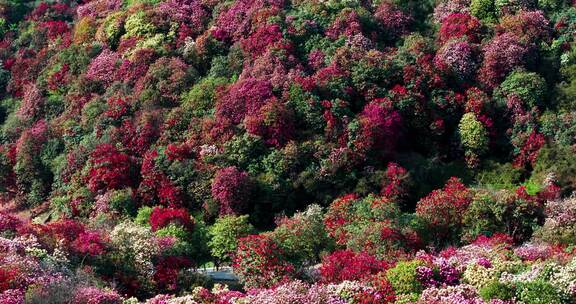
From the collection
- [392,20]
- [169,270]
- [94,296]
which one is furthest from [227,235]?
[392,20]

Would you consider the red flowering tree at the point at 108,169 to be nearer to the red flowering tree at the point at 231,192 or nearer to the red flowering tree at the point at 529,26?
the red flowering tree at the point at 231,192

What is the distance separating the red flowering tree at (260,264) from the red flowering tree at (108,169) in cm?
1385

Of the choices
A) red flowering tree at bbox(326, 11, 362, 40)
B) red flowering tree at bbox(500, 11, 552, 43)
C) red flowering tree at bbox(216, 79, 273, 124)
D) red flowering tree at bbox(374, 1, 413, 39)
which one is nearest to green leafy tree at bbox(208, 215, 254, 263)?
red flowering tree at bbox(216, 79, 273, 124)

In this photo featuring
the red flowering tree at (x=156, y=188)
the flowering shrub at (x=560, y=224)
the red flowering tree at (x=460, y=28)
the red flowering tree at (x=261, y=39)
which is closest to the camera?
the flowering shrub at (x=560, y=224)

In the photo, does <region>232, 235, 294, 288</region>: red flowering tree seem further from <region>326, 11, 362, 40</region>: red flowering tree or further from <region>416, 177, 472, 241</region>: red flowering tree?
<region>326, 11, 362, 40</region>: red flowering tree

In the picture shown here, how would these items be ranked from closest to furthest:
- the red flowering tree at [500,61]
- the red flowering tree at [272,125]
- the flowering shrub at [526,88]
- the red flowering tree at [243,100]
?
the red flowering tree at [272,125]
the red flowering tree at [243,100]
the flowering shrub at [526,88]
the red flowering tree at [500,61]

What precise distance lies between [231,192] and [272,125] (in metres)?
5.13

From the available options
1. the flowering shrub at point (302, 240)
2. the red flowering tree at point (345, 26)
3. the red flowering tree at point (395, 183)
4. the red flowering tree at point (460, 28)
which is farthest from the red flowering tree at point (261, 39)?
the flowering shrub at point (302, 240)

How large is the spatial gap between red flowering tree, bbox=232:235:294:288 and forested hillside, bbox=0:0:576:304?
0.09 m

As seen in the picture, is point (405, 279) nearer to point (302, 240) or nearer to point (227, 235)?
point (302, 240)

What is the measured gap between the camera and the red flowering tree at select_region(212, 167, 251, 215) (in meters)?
39.9

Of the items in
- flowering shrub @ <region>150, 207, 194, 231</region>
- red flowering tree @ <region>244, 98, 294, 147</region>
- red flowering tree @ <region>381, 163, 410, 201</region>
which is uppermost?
red flowering tree @ <region>244, 98, 294, 147</region>

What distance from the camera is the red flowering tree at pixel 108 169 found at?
4259 centimetres

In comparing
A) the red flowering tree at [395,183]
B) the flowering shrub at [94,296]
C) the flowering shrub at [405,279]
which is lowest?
the red flowering tree at [395,183]
